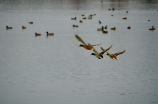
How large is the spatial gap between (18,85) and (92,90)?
6900 mm

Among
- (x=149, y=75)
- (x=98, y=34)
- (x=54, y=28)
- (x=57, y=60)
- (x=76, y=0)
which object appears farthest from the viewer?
(x=76, y=0)

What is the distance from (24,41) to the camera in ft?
214

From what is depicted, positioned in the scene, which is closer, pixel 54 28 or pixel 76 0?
pixel 54 28

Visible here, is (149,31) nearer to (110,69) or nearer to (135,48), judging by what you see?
(135,48)

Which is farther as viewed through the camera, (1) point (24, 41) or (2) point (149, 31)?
(2) point (149, 31)

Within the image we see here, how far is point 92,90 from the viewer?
37125 mm

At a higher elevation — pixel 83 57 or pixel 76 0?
pixel 76 0

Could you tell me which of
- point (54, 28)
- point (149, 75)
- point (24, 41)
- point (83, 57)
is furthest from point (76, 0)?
point (149, 75)

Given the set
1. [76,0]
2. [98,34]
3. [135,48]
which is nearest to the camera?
[135,48]

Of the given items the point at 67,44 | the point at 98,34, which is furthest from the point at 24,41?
the point at 98,34

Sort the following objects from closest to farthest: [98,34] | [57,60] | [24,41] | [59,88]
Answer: [59,88], [57,60], [24,41], [98,34]

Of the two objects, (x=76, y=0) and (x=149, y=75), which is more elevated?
(x=76, y=0)

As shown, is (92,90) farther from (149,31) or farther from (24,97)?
(149,31)

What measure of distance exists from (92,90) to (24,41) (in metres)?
30.0
